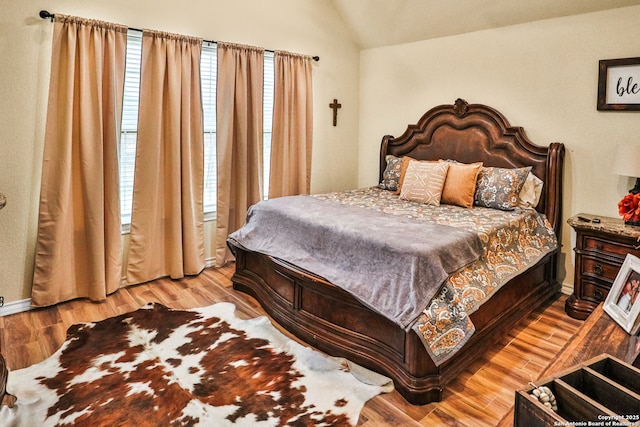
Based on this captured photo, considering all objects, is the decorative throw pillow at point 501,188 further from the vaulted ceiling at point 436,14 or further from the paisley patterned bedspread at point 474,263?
the vaulted ceiling at point 436,14

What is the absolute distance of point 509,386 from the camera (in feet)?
7.33

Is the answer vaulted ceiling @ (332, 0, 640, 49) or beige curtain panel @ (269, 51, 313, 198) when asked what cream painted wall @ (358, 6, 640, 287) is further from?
beige curtain panel @ (269, 51, 313, 198)

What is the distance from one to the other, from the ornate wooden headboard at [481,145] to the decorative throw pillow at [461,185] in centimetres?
32

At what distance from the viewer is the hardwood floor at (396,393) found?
6.65 ft

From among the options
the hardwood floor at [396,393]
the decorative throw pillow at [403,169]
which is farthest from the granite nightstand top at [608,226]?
the decorative throw pillow at [403,169]

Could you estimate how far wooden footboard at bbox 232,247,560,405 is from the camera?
7.03 feet

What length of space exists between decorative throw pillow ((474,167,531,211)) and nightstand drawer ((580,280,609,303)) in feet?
2.52

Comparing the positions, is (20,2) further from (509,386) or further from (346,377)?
(509,386)

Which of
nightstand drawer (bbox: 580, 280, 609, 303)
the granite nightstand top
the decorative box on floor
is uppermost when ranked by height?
the granite nightstand top

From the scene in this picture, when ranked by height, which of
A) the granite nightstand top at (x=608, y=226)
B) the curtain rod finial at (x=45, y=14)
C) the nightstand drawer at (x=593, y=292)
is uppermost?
the curtain rod finial at (x=45, y=14)

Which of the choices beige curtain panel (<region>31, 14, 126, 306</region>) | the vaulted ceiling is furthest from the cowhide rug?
the vaulted ceiling

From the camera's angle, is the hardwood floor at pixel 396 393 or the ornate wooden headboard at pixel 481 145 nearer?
the hardwood floor at pixel 396 393

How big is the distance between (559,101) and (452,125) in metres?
0.95

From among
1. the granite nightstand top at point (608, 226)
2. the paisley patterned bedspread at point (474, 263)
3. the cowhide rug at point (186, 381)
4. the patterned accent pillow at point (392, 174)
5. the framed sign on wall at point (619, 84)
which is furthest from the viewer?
the patterned accent pillow at point (392, 174)
